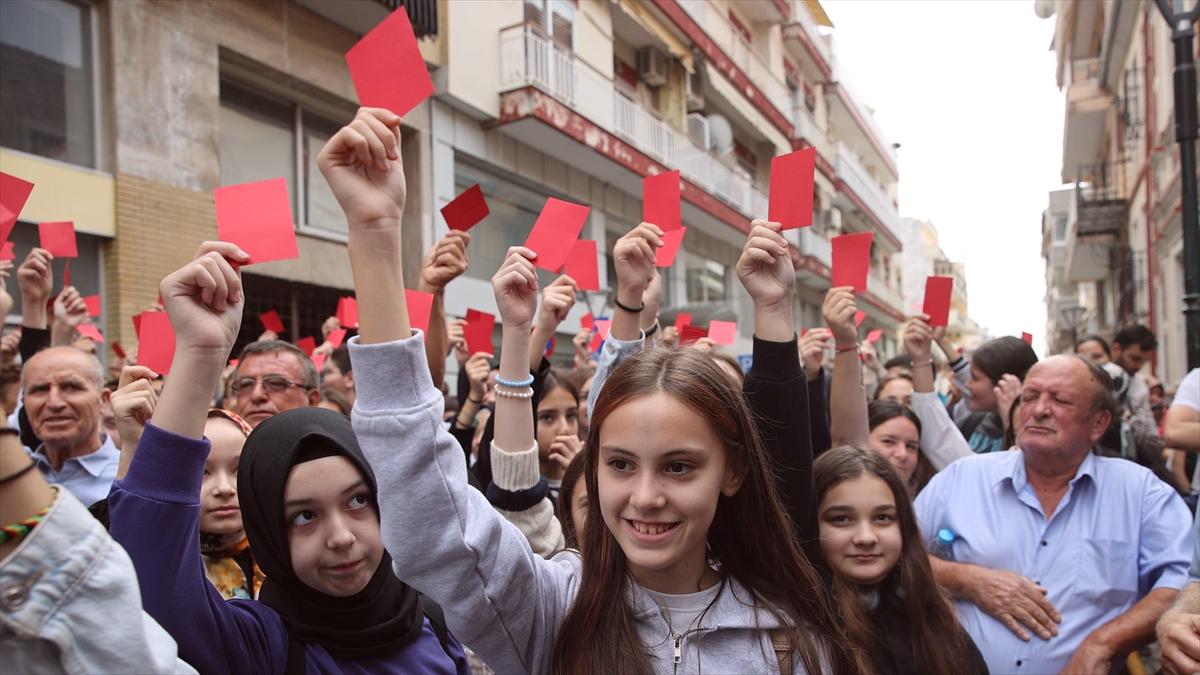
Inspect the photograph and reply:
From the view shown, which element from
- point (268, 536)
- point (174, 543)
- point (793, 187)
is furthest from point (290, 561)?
point (793, 187)

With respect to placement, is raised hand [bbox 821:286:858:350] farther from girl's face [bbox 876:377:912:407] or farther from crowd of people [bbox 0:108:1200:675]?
girl's face [bbox 876:377:912:407]

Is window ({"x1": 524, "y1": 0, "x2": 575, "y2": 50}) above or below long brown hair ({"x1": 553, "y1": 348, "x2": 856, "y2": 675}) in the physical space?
above

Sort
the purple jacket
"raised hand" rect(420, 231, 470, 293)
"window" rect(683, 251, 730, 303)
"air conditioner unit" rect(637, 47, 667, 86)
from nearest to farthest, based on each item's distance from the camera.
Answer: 1. the purple jacket
2. "raised hand" rect(420, 231, 470, 293)
3. "air conditioner unit" rect(637, 47, 667, 86)
4. "window" rect(683, 251, 730, 303)

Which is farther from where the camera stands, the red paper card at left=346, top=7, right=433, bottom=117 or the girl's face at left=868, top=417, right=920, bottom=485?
the girl's face at left=868, top=417, right=920, bottom=485

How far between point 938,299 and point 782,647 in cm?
263

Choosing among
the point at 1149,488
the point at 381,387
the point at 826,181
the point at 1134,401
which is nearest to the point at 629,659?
the point at 381,387

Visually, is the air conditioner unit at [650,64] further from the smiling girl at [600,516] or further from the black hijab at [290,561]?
the black hijab at [290,561]

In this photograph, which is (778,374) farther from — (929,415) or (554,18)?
(554,18)

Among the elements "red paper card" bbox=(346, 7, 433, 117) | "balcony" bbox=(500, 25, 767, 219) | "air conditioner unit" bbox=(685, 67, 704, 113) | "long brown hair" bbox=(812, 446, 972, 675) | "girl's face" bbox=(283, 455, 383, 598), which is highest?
"air conditioner unit" bbox=(685, 67, 704, 113)

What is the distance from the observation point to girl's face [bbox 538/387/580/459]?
3.45 metres

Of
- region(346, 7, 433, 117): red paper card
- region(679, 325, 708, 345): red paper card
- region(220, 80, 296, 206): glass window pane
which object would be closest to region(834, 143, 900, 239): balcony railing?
region(220, 80, 296, 206): glass window pane

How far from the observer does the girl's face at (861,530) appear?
248 cm

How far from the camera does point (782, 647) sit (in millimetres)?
1646

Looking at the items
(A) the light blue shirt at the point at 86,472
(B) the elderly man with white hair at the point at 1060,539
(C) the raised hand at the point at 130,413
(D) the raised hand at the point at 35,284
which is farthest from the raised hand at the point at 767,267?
(D) the raised hand at the point at 35,284
